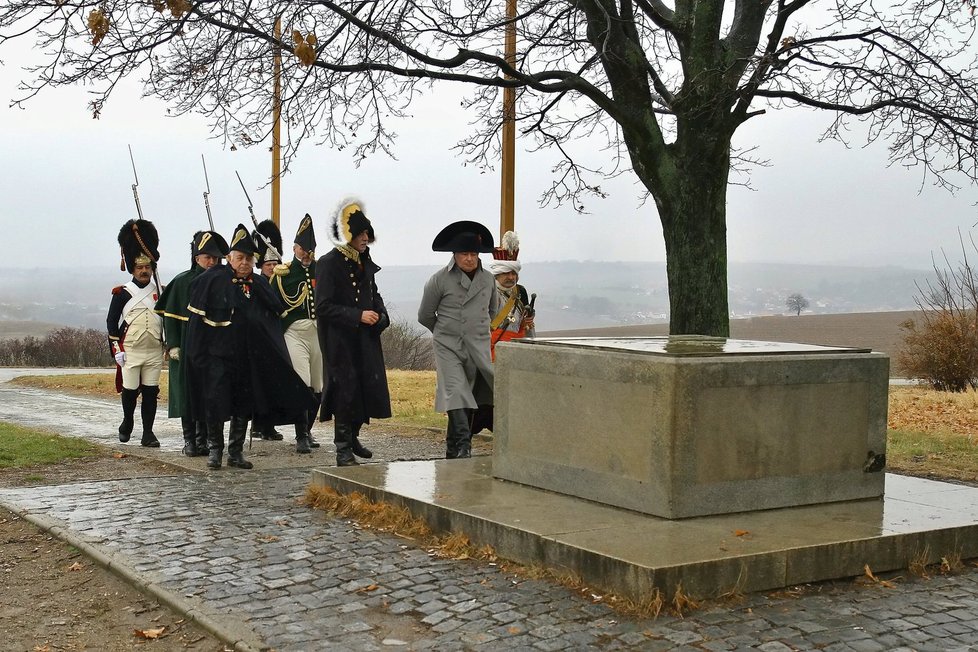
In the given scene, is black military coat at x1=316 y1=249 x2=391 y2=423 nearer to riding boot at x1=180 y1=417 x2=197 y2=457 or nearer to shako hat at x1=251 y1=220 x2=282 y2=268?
riding boot at x1=180 y1=417 x2=197 y2=457

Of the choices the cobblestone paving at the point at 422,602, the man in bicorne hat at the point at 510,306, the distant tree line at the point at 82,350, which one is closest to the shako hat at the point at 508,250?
the man in bicorne hat at the point at 510,306

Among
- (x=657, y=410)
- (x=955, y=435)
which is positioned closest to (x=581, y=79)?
(x=955, y=435)

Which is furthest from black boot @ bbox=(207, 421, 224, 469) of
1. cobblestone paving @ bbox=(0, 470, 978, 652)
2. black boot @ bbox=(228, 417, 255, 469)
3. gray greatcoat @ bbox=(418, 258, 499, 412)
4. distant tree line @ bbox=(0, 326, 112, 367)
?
distant tree line @ bbox=(0, 326, 112, 367)

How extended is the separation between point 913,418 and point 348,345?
9302 mm

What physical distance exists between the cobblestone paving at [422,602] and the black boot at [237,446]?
2790 mm

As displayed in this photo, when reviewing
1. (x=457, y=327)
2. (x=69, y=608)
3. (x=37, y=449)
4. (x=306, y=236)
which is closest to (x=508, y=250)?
(x=306, y=236)

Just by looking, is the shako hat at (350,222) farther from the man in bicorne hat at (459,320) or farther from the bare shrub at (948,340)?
the bare shrub at (948,340)

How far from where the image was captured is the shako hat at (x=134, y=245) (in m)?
13.7

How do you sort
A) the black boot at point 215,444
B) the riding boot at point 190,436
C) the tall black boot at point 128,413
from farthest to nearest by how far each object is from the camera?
the tall black boot at point 128,413
the riding boot at point 190,436
the black boot at point 215,444

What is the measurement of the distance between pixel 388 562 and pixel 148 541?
161 cm

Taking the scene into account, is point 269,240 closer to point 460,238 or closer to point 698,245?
point 698,245

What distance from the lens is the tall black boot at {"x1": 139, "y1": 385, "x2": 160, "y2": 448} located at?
43.8ft

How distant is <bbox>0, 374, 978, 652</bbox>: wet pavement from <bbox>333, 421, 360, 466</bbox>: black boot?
207 centimetres

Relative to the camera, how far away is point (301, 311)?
1353cm
